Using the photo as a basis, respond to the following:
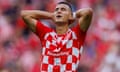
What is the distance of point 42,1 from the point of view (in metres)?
8.07

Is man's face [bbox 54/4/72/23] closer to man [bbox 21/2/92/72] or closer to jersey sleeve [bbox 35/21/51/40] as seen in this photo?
man [bbox 21/2/92/72]

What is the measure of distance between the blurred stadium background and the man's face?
282 cm

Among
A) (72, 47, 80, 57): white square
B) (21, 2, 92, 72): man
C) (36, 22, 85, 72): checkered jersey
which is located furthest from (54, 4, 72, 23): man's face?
(72, 47, 80, 57): white square

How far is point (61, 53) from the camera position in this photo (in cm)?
425

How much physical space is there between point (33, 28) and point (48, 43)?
22cm

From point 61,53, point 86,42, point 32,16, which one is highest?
point 32,16

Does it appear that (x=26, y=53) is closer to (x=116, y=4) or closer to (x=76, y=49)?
(x=116, y=4)

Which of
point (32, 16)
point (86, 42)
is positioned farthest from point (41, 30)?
point (86, 42)

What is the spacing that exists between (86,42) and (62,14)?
312 cm

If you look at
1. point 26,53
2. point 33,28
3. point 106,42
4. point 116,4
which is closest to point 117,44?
point 106,42

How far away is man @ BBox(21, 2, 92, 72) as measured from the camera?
167 inches

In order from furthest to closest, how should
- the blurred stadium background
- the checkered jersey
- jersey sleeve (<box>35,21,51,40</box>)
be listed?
the blurred stadium background, jersey sleeve (<box>35,21,51,40</box>), the checkered jersey

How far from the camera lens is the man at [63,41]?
425cm

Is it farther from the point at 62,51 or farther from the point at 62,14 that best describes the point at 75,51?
the point at 62,14
